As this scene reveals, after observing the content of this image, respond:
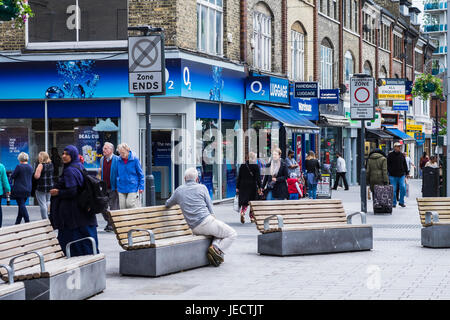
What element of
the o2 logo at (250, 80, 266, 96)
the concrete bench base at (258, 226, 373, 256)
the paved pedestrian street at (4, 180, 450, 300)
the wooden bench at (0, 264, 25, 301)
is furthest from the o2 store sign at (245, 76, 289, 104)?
the wooden bench at (0, 264, 25, 301)

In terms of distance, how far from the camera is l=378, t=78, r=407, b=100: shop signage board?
3716 centimetres

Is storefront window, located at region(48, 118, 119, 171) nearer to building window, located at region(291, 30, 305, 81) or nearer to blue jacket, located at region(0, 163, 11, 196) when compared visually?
blue jacket, located at region(0, 163, 11, 196)

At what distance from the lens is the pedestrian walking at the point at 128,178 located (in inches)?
615

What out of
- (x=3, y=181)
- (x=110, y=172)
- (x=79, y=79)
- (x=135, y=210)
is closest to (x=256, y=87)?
(x=79, y=79)

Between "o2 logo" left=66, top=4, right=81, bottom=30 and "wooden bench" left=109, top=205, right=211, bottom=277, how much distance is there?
41.7 feet

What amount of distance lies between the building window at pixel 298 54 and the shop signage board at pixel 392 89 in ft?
14.9

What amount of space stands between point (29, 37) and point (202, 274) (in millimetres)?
14416

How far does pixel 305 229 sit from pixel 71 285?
16.5 feet

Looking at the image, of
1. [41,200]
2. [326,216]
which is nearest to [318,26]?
[41,200]

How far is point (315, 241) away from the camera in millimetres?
12508

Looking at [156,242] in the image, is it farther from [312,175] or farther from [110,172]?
[312,175]
